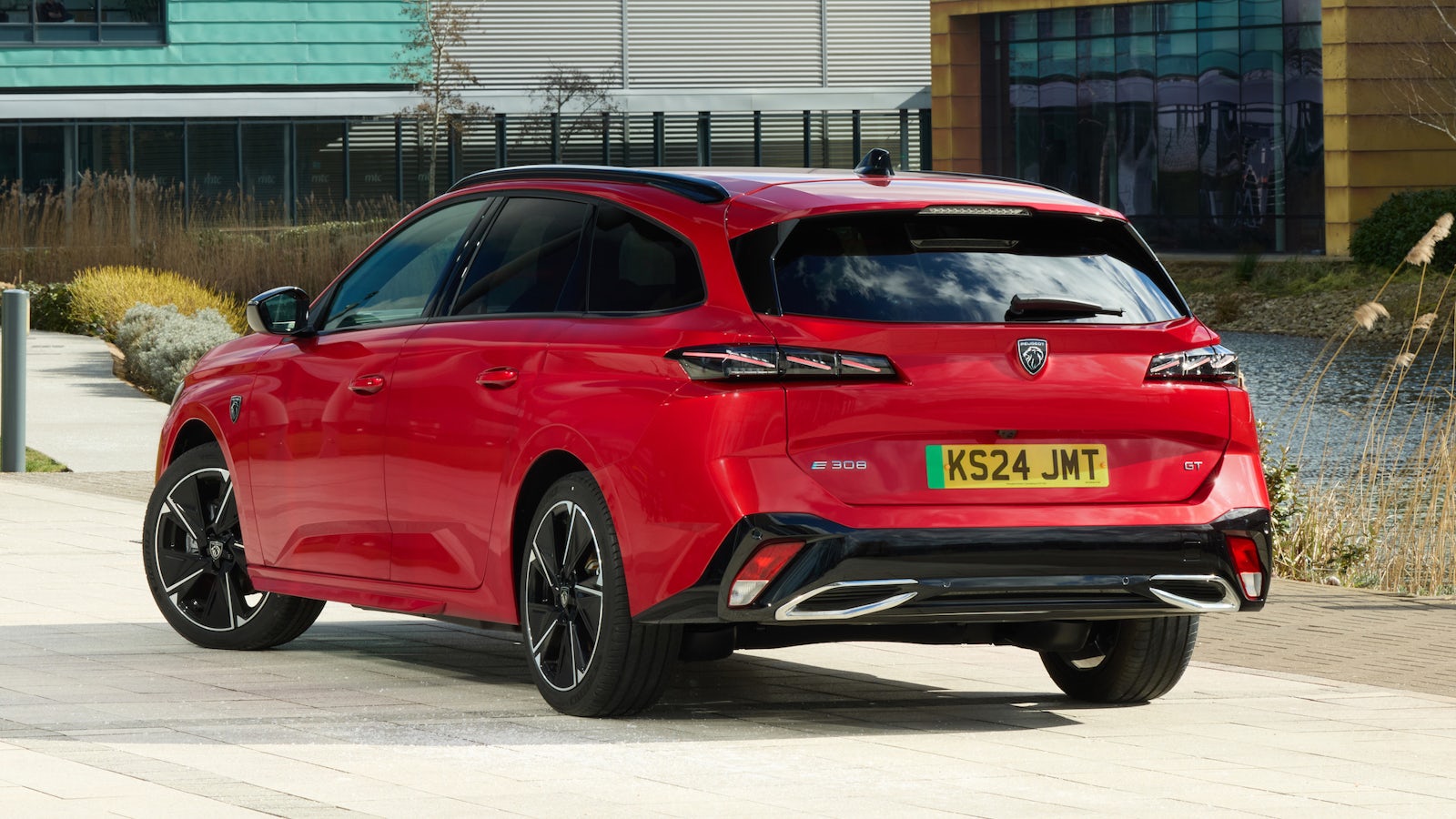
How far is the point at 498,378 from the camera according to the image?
6867 mm

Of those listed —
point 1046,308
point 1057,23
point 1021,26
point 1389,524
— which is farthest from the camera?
point 1021,26

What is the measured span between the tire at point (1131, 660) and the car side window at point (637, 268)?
5.95 ft

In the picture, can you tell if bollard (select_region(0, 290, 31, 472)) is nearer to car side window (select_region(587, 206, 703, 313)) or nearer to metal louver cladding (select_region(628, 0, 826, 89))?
car side window (select_region(587, 206, 703, 313))

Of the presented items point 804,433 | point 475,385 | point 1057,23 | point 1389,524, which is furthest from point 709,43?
point 804,433

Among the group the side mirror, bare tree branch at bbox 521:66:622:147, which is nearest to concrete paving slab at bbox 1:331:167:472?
the side mirror

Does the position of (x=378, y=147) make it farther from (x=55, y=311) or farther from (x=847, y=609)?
(x=847, y=609)

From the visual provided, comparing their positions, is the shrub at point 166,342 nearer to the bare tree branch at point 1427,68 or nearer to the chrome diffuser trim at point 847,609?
the chrome diffuser trim at point 847,609

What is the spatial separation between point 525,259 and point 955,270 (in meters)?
1.50

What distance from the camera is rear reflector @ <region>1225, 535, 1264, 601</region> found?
6457 millimetres

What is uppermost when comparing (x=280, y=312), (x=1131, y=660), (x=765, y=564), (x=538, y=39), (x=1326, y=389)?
(x=538, y=39)

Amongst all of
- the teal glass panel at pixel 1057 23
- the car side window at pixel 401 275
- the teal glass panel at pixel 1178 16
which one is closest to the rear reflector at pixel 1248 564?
the car side window at pixel 401 275

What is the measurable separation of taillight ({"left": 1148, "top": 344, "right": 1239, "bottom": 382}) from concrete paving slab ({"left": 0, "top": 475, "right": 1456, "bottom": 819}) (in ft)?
3.49

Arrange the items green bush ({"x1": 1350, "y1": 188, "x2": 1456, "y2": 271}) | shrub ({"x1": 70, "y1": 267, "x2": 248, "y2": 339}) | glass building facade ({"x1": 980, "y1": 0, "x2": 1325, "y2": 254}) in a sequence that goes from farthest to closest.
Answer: glass building facade ({"x1": 980, "y1": 0, "x2": 1325, "y2": 254}) < green bush ({"x1": 1350, "y1": 188, "x2": 1456, "y2": 271}) < shrub ({"x1": 70, "y1": 267, "x2": 248, "y2": 339})

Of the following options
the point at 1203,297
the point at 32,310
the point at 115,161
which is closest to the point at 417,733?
the point at 32,310
